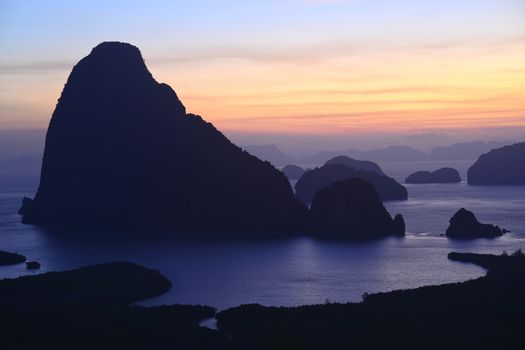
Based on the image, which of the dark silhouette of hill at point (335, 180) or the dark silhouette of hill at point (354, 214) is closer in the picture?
the dark silhouette of hill at point (354, 214)

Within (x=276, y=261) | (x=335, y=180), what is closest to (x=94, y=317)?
(x=276, y=261)

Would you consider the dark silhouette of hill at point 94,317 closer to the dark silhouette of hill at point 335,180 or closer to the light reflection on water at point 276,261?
the light reflection on water at point 276,261

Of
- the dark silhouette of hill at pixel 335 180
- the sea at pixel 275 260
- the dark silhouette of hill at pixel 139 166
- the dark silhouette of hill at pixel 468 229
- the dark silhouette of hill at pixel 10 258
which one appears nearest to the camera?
the sea at pixel 275 260

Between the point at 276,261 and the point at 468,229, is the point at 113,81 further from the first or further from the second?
the point at 468,229

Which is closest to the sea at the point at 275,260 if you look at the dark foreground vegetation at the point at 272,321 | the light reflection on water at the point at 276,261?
the light reflection on water at the point at 276,261

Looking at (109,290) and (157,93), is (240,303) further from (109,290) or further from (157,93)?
(157,93)
